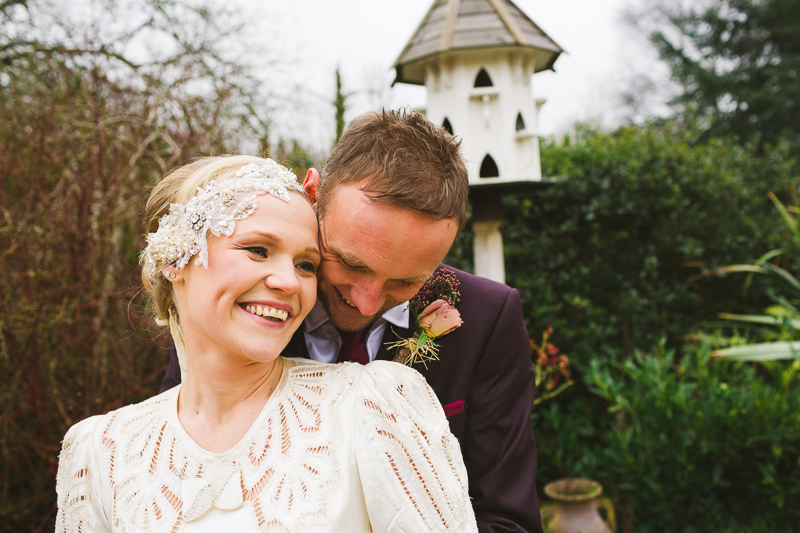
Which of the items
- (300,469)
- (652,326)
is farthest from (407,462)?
(652,326)

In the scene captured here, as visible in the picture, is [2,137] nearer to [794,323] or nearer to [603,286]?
[603,286]

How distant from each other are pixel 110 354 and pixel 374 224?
315 cm

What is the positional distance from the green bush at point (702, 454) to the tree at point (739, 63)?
414 inches

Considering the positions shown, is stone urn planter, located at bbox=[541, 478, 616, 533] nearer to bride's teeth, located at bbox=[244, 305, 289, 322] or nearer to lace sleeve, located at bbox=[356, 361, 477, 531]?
lace sleeve, located at bbox=[356, 361, 477, 531]

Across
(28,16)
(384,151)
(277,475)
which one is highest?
(28,16)

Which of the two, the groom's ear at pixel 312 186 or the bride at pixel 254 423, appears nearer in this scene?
the bride at pixel 254 423

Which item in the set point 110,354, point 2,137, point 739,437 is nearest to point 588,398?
point 739,437

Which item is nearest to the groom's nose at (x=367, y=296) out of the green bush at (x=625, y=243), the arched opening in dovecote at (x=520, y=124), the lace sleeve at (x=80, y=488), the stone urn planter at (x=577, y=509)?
the lace sleeve at (x=80, y=488)

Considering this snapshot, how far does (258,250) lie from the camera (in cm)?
150

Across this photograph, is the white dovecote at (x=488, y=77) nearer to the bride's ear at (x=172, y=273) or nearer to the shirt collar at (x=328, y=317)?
the shirt collar at (x=328, y=317)

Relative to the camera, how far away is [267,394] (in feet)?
5.33

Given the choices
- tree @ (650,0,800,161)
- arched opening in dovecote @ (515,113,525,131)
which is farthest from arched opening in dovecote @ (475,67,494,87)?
tree @ (650,0,800,161)

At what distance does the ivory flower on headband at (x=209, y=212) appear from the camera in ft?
4.98

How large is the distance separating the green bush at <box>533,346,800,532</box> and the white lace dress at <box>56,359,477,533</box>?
9.12 ft
